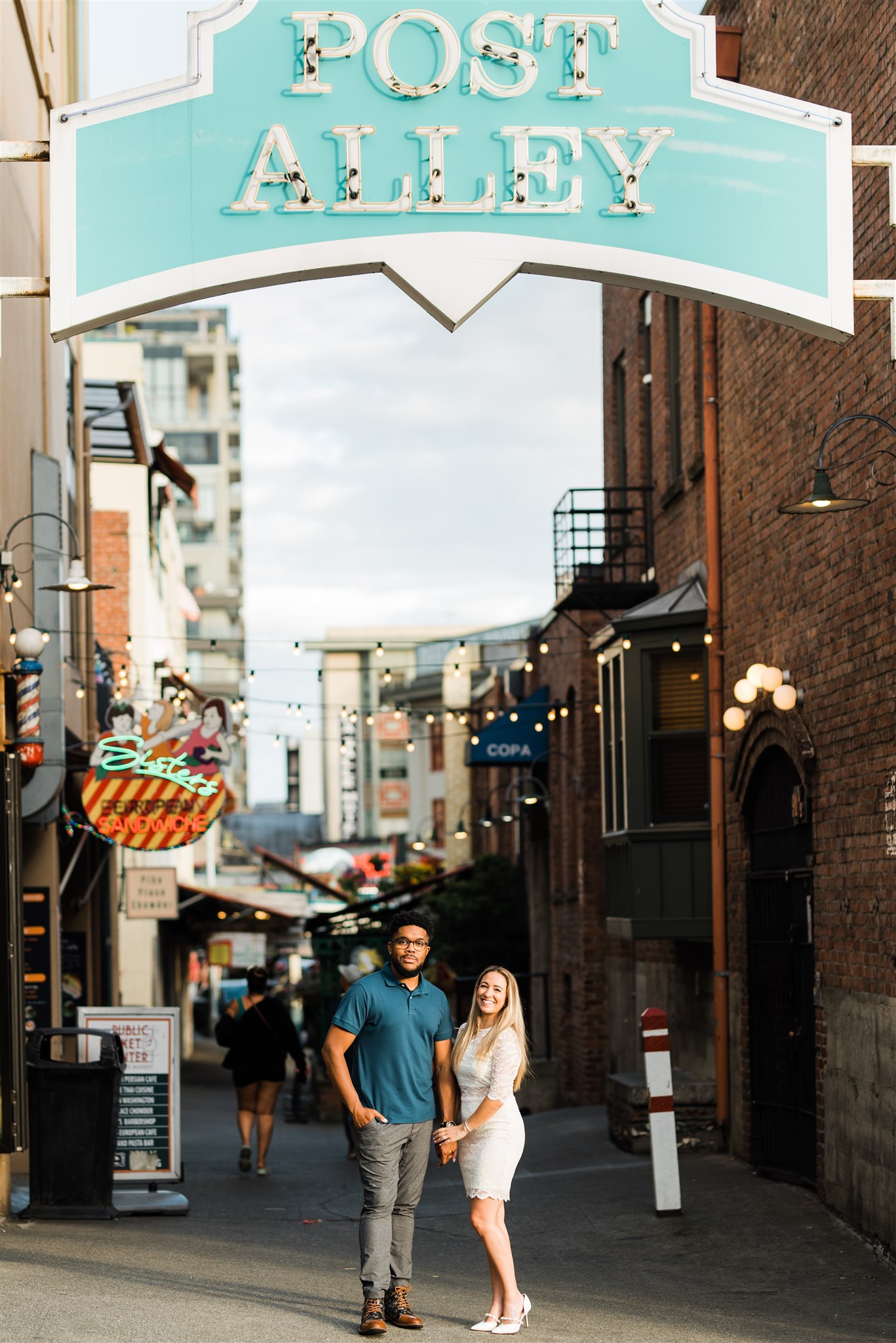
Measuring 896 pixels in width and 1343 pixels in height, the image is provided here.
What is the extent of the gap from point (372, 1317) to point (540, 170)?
500 cm

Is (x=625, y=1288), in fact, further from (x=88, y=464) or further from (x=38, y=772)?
(x=88, y=464)

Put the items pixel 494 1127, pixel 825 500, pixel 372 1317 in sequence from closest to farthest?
pixel 372 1317 < pixel 494 1127 < pixel 825 500

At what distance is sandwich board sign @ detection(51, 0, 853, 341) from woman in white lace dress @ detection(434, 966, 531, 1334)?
3098mm

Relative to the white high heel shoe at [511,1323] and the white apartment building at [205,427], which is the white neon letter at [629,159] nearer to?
the white high heel shoe at [511,1323]

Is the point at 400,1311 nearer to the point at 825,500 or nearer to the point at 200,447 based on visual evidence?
the point at 825,500

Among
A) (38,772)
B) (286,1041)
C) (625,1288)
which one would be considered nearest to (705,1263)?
(625,1288)

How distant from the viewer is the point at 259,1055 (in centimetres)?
1513

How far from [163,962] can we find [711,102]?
33.6m

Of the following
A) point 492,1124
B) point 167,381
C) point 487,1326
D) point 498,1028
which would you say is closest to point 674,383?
point 498,1028

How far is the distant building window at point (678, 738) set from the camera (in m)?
15.8

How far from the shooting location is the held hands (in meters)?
7.93

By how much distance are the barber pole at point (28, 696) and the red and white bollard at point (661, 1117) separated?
471cm

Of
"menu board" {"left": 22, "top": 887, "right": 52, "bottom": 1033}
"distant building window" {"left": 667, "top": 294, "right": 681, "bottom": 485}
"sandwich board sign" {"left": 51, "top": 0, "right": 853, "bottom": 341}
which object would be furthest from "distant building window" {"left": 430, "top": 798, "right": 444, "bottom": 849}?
"sandwich board sign" {"left": 51, "top": 0, "right": 853, "bottom": 341}

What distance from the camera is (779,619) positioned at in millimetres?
13062
